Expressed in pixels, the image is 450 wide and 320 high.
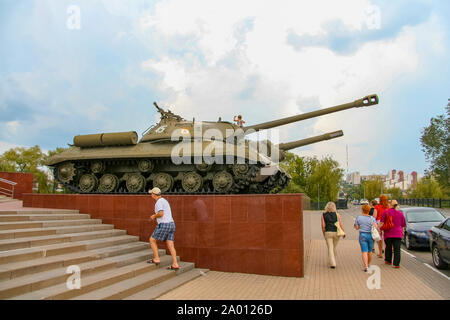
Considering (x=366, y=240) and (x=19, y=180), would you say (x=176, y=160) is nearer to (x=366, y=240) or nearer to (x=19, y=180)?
(x=366, y=240)

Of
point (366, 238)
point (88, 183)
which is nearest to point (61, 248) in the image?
point (366, 238)

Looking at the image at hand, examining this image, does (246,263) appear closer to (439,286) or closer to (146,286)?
(146,286)

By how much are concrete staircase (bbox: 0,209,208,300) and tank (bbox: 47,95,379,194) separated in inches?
143

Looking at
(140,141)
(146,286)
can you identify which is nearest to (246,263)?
(146,286)

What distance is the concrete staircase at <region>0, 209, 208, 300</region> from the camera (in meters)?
5.46

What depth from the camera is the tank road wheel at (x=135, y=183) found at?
13.0m

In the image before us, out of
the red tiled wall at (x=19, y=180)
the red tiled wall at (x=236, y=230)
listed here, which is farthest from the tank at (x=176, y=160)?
the red tiled wall at (x=19, y=180)

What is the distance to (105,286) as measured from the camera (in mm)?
6074

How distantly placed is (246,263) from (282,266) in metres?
0.82

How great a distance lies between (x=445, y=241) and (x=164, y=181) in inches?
335

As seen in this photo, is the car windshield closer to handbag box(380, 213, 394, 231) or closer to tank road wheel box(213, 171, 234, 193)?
handbag box(380, 213, 394, 231)

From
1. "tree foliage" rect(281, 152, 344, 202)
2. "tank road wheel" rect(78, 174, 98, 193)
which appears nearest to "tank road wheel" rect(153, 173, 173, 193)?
"tank road wheel" rect(78, 174, 98, 193)

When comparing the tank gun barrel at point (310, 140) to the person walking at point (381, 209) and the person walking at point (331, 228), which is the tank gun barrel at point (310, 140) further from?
the person walking at point (331, 228)

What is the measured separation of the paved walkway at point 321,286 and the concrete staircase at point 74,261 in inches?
21.3
